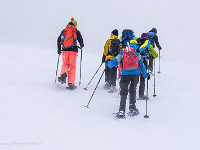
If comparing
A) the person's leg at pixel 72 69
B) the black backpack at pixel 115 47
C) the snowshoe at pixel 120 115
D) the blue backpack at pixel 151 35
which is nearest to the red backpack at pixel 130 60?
the snowshoe at pixel 120 115

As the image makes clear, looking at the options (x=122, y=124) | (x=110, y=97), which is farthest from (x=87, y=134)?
(x=110, y=97)

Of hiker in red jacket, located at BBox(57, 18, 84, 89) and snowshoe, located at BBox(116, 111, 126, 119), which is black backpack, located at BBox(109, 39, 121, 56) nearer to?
hiker in red jacket, located at BBox(57, 18, 84, 89)

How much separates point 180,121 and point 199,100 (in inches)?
102

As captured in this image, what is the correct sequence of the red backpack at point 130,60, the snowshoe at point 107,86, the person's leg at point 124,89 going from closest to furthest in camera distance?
the red backpack at point 130,60, the person's leg at point 124,89, the snowshoe at point 107,86

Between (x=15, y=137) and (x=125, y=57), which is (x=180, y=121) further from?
(x=15, y=137)

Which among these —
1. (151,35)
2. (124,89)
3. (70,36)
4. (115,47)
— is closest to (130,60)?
(124,89)

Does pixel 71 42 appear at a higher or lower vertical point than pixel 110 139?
higher

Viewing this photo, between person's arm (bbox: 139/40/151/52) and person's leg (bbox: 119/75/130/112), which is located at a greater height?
person's arm (bbox: 139/40/151/52)

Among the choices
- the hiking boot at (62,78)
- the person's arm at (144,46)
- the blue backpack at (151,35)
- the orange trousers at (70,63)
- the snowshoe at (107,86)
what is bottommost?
the snowshoe at (107,86)

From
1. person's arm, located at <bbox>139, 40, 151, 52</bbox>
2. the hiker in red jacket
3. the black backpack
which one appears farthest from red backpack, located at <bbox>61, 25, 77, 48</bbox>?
person's arm, located at <bbox>139, 40, 151, 52</bbox>

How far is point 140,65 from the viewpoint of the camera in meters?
6.57

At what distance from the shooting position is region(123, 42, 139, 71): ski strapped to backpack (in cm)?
630

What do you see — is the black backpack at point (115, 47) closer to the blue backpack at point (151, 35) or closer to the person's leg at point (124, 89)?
the person's leg at point (124, 89)

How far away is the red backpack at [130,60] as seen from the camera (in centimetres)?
630
